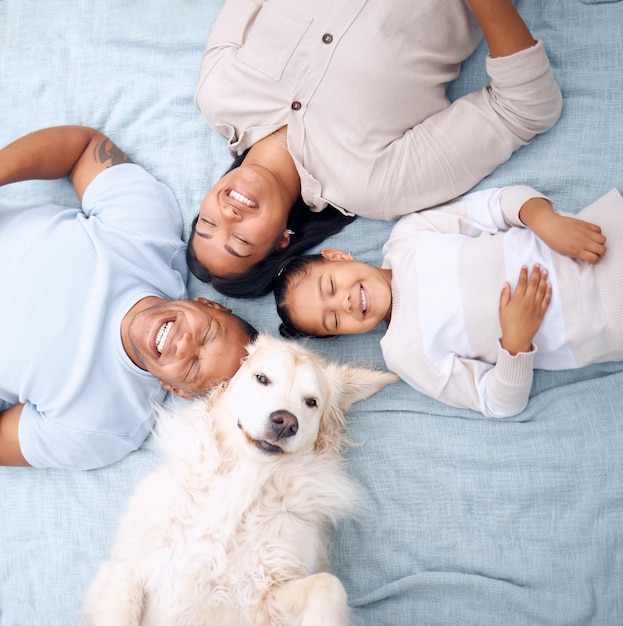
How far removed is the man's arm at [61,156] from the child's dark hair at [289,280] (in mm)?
891

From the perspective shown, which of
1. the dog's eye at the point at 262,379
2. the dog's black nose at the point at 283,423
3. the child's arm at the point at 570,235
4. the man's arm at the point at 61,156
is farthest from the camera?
the man's arm at the point at 61,156

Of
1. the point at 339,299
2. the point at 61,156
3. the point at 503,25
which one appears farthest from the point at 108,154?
the point at 503,25

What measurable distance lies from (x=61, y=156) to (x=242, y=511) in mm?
1662

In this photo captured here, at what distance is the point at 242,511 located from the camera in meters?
1.81

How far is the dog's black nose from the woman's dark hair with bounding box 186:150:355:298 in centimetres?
77

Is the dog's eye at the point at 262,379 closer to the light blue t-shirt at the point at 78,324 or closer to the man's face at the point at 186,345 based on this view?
the man's face at the point at 186,345

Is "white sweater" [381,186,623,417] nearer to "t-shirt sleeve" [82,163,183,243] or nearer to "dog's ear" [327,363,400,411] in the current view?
"dog's ear" [327,363,400,411]

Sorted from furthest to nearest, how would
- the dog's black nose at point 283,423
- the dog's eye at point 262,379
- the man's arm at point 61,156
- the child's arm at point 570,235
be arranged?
1. the man's arm at point 61,156
2. the child's arm at point 570,235
3. the dog's eye at point 262,379
4. the dog's black nose at point 283,423

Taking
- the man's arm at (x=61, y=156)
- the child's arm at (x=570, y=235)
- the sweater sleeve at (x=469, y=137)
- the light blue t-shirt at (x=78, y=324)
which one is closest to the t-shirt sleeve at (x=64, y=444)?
the light blue t-shirt at (x=78, y=324)

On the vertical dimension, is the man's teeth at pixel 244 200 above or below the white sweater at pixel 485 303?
above

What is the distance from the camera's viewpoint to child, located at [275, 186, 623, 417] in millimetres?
1963

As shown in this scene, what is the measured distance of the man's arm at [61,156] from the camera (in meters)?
2.27

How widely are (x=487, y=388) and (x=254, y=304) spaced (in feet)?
3.44

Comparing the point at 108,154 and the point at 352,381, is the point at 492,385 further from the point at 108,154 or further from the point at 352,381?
the point at 108,154
